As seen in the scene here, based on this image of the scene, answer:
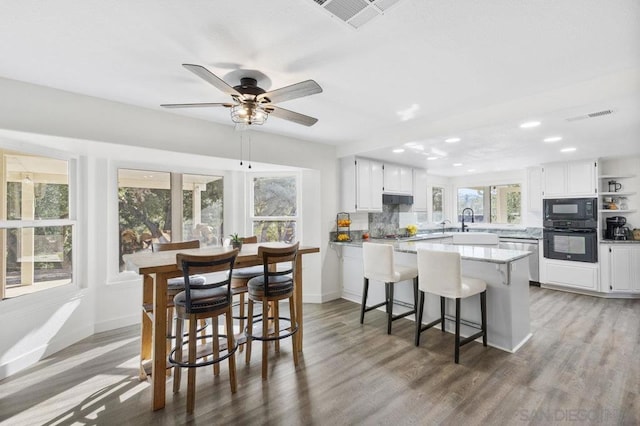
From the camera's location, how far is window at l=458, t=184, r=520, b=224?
6.34 meters

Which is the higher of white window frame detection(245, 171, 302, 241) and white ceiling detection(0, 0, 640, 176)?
white ceiling detection(0, 0, 640, 176)

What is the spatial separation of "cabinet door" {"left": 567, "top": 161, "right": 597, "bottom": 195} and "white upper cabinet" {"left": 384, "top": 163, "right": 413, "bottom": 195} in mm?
2509

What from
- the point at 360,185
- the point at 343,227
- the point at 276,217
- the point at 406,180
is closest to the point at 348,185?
the point at 360,185

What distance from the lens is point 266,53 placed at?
1.98 metres

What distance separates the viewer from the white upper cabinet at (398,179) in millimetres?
5098

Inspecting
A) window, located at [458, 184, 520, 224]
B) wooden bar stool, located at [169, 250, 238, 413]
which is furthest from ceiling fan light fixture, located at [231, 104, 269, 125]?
window, located at [458, 184, 520, 224]

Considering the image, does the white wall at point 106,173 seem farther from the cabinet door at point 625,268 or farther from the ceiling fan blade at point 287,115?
the cabinet door at point 625,268

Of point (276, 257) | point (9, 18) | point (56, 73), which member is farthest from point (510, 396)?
point (56, 73)

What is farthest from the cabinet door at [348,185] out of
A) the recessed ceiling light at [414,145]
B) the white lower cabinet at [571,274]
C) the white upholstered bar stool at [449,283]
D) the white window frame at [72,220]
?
the white lower cabinet at [571,274]

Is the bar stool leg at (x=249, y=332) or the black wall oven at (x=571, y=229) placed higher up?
the black wall oven at (x=571, y=229)

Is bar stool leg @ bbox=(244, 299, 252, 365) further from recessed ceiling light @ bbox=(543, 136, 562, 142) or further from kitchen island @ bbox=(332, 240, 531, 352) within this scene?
recessed ceiling light @ bbox=(543, 136, 562, 142)

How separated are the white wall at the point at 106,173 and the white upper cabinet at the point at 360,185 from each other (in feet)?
0.62

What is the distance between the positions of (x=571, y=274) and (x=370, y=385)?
446 centimetres

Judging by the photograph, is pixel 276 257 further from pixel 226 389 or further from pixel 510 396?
pixel 510 396
